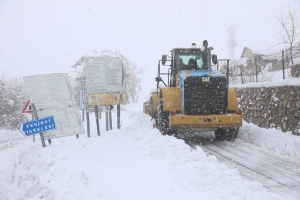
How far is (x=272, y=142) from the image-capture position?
8.72m

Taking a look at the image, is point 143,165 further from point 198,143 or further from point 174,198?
point 198,143

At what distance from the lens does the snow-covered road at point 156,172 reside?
4664mm

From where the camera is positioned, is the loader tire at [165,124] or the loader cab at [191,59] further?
the loader cab at [191,59]

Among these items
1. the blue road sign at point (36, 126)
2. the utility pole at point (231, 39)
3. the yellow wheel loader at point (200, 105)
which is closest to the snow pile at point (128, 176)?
the blue road sign at point (36, 126)

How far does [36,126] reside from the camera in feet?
24.4

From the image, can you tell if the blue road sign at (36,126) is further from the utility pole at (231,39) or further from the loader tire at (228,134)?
the utility pole at (231,39)

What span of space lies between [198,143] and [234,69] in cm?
1247

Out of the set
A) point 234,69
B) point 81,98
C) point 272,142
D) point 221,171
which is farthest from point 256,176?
point 234,69

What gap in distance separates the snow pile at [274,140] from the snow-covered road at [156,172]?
0.03m

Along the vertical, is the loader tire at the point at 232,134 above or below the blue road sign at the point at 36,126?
below

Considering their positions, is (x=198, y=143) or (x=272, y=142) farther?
(x=198, y=143)

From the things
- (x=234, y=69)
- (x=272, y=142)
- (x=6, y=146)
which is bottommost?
(x=6, y=146)

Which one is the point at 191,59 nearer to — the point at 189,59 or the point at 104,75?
the point at 189,59

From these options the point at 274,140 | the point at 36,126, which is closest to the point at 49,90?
the point at 36,126
